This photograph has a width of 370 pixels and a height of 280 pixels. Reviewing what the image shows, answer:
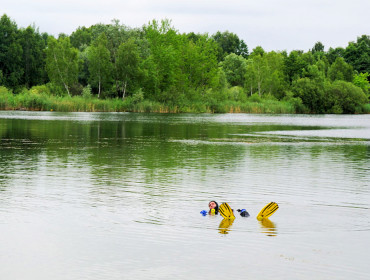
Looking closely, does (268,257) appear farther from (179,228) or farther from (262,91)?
(262,91)

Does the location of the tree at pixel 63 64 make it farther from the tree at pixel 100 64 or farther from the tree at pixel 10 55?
the tree at pixel 10 55

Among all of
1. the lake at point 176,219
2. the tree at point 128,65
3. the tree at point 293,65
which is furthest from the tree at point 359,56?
the lake at point 176,219

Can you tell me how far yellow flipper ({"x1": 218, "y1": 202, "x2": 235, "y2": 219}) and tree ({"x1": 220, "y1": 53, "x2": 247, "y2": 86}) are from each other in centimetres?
15813

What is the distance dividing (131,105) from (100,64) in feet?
39.0

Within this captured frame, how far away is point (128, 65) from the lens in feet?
409

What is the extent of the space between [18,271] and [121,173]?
524 inches

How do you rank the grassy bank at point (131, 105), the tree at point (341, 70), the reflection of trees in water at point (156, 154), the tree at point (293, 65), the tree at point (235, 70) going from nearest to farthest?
the reflection of trees in water at point (156, 154)
the grassy bank at point (131, 105)
the tree at point (341, 70)
the tree at point (293, 65)
the tree at point (235, 70)

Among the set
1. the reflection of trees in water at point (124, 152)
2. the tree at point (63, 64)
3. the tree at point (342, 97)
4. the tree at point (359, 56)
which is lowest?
the reflection of trees in water at point (124, 152)

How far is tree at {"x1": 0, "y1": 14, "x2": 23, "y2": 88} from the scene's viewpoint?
455ft

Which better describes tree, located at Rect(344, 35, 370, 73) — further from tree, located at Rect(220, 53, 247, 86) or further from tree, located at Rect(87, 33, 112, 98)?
tree, located at Rect(87, 33, 112, 98)

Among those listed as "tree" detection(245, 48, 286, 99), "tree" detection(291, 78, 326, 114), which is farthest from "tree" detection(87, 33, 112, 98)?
"tree" detection(245, 48, 286, 99)

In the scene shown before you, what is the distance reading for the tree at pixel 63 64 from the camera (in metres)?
124

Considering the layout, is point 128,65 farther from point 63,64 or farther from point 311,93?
point 311,93

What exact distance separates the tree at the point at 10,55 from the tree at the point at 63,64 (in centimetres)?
1539
